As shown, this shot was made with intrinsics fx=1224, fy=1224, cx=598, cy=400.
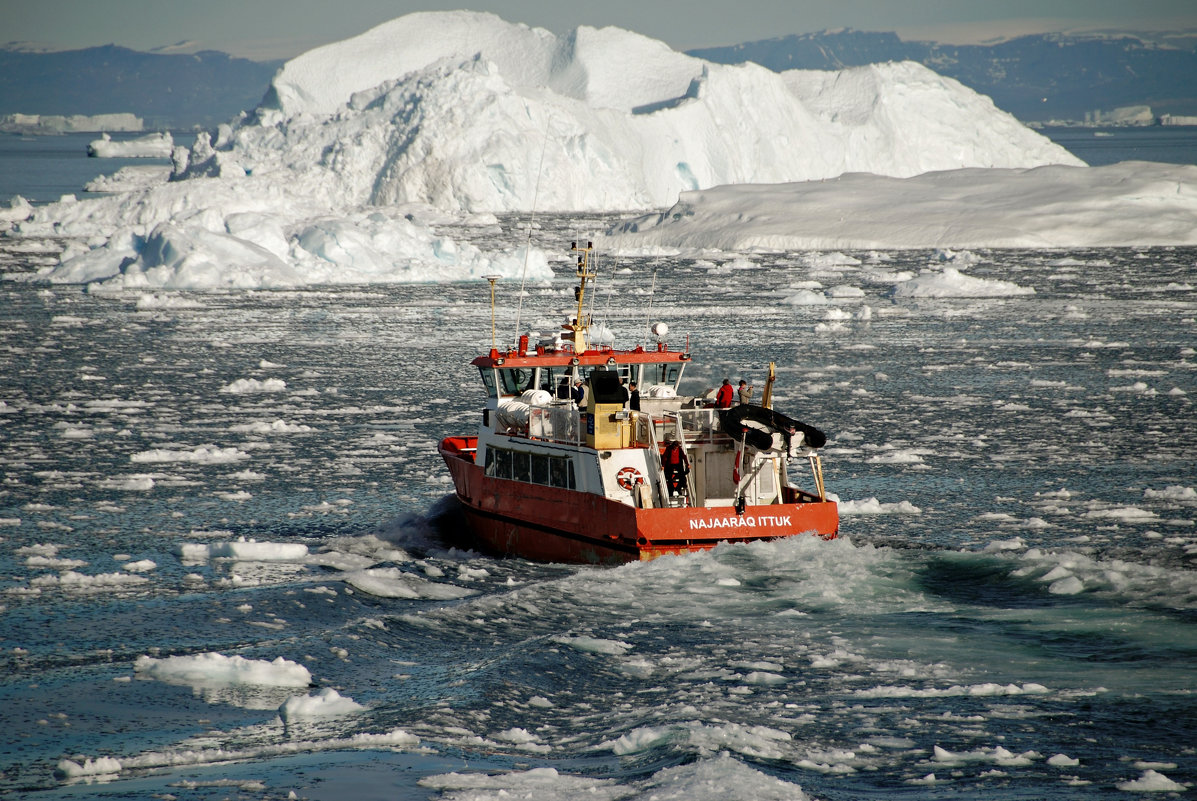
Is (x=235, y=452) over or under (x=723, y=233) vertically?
under

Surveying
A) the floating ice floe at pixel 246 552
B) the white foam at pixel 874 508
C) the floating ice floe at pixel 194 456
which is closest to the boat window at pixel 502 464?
the floating ice floe at pixel 246 552

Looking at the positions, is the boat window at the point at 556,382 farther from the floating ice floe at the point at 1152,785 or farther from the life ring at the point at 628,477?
the floating ice floe at the point at 1152,785

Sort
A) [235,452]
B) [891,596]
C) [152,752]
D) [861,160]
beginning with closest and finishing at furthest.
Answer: [152,752] < [891,596] < [235,452] < [861,160]

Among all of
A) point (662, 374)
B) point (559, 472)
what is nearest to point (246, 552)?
point (559, 472)

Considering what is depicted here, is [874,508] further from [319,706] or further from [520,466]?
[319,706]

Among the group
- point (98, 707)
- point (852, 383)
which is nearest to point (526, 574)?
point (98, 707)

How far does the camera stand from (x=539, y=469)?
56.5ft

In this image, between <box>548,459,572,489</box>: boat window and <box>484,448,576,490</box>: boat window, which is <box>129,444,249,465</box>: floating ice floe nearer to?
<box>484,448,576,490</box>: boat window

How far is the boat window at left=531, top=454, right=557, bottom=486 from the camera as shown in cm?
1708

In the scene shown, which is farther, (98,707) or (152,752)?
(98,707)

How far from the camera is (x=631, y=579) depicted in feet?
49.5

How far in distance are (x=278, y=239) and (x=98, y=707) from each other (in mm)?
52390

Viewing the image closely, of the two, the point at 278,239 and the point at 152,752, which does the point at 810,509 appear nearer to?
the point at 152,752

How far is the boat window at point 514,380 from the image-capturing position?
18812 millimetres
